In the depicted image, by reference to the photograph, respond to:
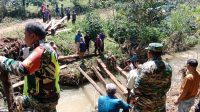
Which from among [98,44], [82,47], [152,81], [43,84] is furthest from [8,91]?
[98,44]

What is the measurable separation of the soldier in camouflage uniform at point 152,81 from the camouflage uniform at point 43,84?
1.41 meters

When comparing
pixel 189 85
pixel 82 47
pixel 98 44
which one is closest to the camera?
pixel 189 85

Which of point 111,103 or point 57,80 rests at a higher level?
point 57,80

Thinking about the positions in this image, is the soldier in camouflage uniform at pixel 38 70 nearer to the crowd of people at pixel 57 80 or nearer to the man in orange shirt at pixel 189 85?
the crowd of people at pixel 57 80

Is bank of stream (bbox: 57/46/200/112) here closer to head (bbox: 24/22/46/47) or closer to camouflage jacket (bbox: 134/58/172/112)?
camouflage jacket (bbox: 134/58/172/112)

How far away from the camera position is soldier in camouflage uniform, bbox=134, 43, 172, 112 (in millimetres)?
4777

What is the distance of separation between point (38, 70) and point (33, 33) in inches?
16.6

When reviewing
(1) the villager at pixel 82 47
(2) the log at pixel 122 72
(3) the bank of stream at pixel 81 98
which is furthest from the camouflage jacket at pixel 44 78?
(1) the villager at pixel 82 47

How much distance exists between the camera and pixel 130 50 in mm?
18844

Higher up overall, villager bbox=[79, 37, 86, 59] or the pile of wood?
the pile of wood

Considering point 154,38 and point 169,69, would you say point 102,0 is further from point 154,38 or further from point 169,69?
point 169,69

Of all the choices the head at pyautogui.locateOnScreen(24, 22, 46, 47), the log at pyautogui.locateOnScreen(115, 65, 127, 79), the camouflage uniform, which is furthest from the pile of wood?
the head at pyautogui.locateOnScreen(24, 22, 46, 47)

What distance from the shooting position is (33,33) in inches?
144

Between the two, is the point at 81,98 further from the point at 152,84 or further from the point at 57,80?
the point at 57,80
